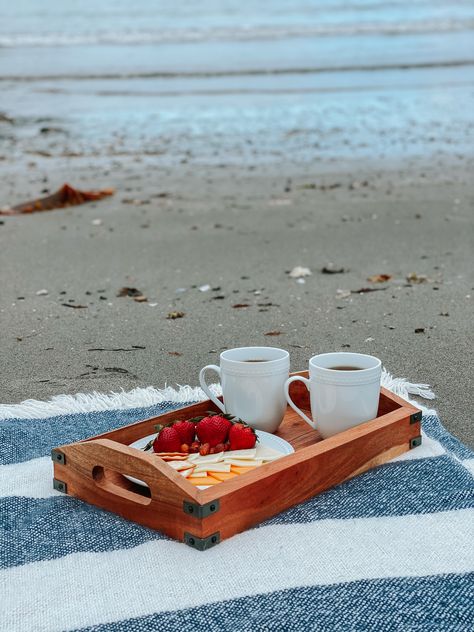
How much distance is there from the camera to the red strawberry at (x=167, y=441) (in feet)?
6.56

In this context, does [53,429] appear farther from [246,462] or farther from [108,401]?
[246,462]

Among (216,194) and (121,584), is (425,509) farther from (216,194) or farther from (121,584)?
(216,194)

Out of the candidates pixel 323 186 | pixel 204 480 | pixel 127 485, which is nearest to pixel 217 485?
pixel 204 480

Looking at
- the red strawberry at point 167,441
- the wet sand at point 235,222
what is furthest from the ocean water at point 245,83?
the red strawberry at point 167,441

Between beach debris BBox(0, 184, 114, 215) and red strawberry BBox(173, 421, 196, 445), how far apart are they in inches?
172

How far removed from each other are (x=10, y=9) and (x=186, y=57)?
1531 cm

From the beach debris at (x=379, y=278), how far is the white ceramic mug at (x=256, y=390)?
2.32 m

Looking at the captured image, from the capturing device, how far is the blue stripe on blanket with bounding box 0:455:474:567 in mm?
1815

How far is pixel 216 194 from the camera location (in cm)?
668

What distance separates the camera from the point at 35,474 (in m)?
2.16

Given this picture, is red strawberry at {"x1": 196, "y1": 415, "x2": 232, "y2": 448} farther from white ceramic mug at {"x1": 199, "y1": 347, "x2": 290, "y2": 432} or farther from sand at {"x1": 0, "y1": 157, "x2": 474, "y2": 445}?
sand at {"x1": 0, "y1": 157, "x2": 474, "y2": 445}

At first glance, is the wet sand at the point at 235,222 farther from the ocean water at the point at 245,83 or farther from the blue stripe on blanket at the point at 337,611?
the blue stripe on blanket at the point at 337,611

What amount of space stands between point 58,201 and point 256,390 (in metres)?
4.56

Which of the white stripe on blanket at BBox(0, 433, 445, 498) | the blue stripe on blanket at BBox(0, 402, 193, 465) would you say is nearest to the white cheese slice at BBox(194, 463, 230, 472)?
the white stripe on blanket at BBox(0, 433, 445, 498)
